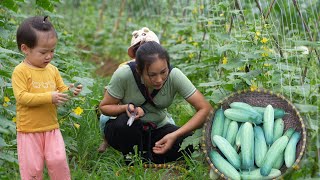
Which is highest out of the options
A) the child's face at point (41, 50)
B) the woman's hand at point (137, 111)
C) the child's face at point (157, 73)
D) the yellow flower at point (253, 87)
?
the child's face at point (41, 50)

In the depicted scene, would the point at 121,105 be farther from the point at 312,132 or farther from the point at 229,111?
the point at 312,132

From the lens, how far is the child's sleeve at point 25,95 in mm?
3213

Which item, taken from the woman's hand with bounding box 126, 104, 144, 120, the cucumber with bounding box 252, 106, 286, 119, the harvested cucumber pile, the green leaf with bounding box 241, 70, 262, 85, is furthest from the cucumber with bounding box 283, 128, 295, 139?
the woman's hand with bounding box 126, 104, 144, 120

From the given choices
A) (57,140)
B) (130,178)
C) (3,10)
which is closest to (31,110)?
(57,140)

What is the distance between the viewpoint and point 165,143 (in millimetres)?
4039

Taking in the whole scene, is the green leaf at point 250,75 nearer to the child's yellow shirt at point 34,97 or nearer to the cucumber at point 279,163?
the cucumber at point 279,163

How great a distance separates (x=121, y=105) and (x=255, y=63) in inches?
36.0

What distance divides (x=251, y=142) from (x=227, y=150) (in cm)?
14

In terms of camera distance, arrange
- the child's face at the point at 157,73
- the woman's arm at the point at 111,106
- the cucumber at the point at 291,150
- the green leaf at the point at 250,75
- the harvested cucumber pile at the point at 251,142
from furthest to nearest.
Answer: the woman's arm at the point at 111,106, the green leaf at the point at 250,75, the child's face at the point at 157,73, the harvested cucumber pile at the point at 251,142, the cucumber at the point at 291,150

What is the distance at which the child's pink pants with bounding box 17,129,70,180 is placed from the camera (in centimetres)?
332

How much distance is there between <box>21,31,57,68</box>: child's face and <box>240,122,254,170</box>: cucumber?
113cm

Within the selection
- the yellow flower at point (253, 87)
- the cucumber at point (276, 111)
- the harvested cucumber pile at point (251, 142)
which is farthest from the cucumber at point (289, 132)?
the yellow flower at point (253, 87)

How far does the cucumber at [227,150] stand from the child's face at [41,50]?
1030mm

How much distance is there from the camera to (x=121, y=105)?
4.13 metres
